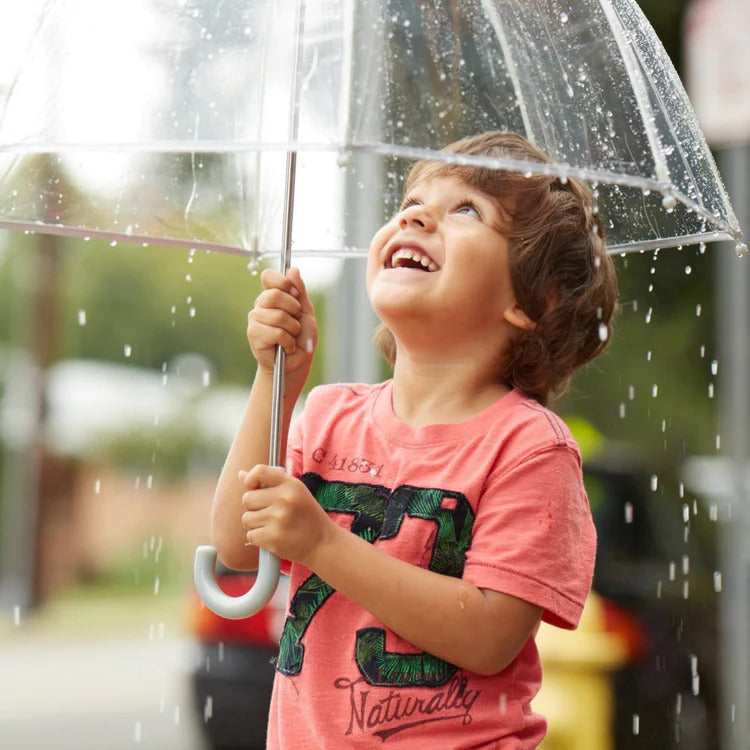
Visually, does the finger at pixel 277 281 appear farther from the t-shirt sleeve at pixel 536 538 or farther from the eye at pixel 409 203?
the t-shirt sleeve at pixel 536 538

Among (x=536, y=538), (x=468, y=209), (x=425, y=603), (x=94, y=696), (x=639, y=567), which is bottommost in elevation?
(x=94, y=696)

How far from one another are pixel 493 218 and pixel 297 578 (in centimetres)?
76

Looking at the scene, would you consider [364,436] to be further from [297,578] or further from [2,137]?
A: [2,137]

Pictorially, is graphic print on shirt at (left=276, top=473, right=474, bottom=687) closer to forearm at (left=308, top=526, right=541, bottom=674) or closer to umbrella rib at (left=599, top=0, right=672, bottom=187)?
forearm at (left=308, top=526, right=541, bottom=674)

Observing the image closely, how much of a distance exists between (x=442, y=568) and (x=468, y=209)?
26.9 inches

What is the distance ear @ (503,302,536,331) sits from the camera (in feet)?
8.12

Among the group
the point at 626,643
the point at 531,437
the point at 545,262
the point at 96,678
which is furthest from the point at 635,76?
the point at 96,678

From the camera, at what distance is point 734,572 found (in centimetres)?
597

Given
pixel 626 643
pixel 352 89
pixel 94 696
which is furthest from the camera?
pixel 94 696

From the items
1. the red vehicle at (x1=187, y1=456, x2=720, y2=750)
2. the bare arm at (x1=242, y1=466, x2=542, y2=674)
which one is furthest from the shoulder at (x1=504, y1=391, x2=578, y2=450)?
the red vehicle at (x1=187, y1=456, x2=720, y2=750)

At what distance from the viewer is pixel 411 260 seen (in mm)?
2465

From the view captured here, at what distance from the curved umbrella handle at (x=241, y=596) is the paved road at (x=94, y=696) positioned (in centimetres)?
372

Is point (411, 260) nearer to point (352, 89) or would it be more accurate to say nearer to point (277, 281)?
point (277, 281)

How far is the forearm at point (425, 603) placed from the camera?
2.17 meters
